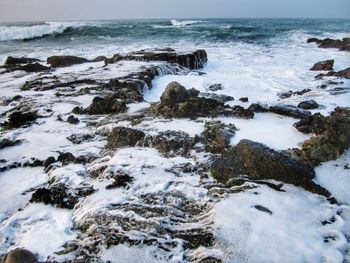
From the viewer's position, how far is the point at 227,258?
3.21 m

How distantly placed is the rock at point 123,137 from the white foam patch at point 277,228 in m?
2.06

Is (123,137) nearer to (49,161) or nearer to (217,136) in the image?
(49,161)

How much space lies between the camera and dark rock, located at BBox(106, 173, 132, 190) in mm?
4418

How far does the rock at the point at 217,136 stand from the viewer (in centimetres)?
524

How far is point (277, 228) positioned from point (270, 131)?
260 centimetres

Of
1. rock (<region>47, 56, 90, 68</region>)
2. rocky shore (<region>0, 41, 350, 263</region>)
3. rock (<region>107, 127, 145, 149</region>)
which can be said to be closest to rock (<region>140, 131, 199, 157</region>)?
rocky shore (<region>0, 41, 350, 263</region>)

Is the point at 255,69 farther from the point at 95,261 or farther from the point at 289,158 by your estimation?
the point at 95,261

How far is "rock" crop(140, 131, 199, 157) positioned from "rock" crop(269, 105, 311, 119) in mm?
2169

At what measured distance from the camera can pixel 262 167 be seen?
4.45 meters

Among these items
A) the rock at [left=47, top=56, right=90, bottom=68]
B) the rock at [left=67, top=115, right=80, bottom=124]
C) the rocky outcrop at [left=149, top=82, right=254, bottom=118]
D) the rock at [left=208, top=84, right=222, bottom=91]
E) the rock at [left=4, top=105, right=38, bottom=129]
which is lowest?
the rock at [left=47, top=56, right=90, bottom=68]

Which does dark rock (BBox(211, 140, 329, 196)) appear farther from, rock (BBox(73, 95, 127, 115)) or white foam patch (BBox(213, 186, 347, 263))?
rock (BBox(73, 95, 127, 115))

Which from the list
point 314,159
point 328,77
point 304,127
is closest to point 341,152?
point 314,159

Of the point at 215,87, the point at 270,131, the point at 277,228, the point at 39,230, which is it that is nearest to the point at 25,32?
the point at 215,87

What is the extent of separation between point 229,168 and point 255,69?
9.10 metres
